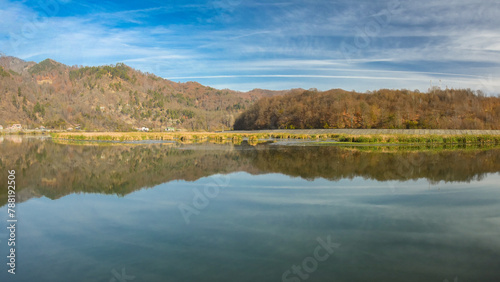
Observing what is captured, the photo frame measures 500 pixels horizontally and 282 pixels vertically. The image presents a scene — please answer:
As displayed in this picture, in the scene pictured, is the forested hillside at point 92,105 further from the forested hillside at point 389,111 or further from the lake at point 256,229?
the lake at point 256,229

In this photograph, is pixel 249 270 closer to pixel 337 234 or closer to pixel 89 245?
pixel 337 234

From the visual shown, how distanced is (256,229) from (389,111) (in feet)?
265

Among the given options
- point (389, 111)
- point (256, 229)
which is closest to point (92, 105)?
point (389, 111)

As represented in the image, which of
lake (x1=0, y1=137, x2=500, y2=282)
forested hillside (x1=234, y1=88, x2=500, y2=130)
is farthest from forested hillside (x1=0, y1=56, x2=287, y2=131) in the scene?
lake (x1=0, y1=137, x2=500, y2=282)

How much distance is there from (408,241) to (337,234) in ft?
4.06

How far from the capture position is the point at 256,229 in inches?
287

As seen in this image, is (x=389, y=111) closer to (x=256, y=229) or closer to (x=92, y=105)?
(x=256, y=229)

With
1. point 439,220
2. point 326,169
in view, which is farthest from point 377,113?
point 439,220

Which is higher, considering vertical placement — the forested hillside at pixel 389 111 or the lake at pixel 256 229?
the forested hillside at pixel 389 111

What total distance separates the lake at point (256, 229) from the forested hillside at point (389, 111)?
211 feet

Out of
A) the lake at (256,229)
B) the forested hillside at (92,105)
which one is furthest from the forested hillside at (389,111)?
the lake at (256,229)

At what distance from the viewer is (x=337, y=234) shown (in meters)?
6.87

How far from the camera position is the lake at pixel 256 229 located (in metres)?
5.28

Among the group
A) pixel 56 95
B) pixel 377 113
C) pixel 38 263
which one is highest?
pixel 56 95
